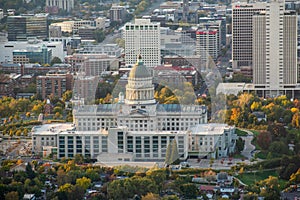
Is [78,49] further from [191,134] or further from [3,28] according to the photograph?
[191,134]

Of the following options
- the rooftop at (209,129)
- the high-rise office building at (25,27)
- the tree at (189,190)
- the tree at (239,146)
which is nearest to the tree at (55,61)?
the high-rise office building at (25,27)

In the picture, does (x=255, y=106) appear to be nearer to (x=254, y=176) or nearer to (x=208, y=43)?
(x=254, y=176)

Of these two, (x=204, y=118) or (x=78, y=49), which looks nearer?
(x=204, y=118)

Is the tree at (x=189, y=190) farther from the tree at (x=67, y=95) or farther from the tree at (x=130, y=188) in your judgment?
the tree at (x=67, y=95)

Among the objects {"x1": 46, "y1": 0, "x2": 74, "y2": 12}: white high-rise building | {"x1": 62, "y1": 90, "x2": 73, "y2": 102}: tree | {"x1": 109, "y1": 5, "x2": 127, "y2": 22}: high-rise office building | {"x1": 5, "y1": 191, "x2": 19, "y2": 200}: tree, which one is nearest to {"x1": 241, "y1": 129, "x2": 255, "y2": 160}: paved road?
{"x1": 5, "y1": 191, "x2": 19, "y2": 200}: tree

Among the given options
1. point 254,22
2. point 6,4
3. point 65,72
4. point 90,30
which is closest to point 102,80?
point 65,72

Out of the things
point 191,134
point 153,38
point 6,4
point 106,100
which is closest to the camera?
point 191,134

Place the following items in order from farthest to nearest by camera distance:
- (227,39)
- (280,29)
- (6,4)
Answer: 1. (6,4)
2. (227,39)
3. (280,29)
